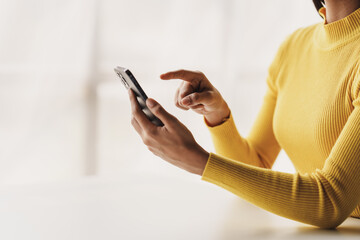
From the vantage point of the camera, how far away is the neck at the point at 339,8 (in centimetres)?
98

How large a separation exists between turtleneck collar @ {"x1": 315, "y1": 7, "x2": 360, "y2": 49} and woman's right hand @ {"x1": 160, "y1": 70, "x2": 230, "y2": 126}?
0.28 meters

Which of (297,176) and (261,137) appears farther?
(261,137)

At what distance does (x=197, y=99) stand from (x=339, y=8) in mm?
392

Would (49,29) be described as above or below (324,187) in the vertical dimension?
above

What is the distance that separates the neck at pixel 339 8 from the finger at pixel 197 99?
0.34 meters

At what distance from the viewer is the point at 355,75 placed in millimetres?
855

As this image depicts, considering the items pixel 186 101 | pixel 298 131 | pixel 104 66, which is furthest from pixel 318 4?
pixel 104 66

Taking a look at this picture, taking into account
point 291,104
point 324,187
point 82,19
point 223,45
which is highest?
point 82,19

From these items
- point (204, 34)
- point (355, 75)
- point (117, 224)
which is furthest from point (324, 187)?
point (204, 34)

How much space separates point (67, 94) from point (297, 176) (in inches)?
44.2

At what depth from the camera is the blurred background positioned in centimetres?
157

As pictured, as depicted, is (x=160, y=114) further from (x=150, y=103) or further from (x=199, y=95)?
→ (x=199, y=95)

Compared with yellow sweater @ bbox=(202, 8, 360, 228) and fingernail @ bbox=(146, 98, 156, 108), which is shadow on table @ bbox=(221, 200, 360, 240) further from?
fingernail @ bbox=(146, 98, 156, 108)

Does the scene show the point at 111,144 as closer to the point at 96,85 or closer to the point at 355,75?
the point at 96,85
